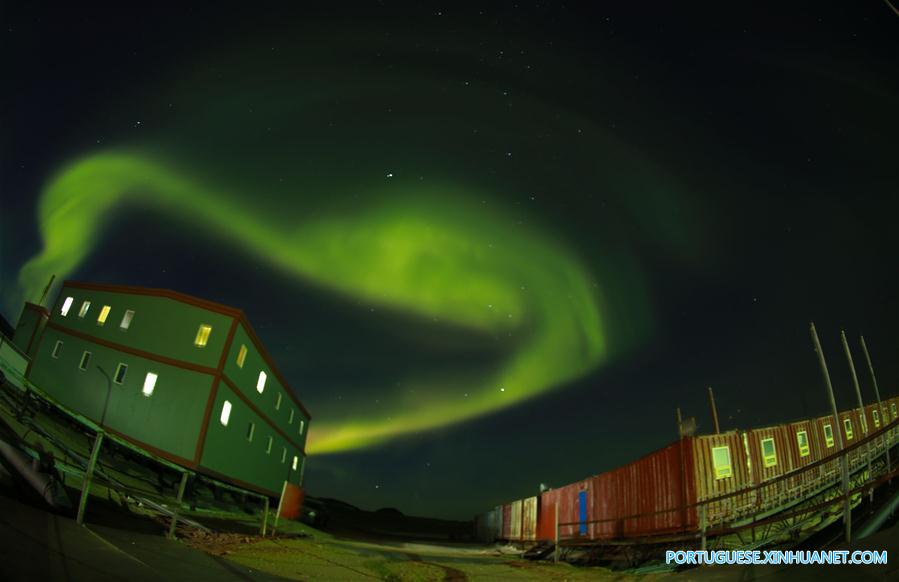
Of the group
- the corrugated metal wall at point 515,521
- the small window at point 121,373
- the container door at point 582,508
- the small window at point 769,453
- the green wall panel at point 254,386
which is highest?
the green wall panel at point 254,386

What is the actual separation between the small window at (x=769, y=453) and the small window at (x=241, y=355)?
29729mm

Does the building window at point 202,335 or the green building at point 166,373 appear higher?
→ the building window at point 202,335

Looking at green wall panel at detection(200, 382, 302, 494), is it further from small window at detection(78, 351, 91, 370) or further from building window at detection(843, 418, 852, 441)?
building window at detection(843, 418, 852, 441)

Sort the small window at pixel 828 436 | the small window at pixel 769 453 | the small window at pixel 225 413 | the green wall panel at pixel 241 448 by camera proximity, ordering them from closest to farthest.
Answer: the small window at pixel 769 453 < the green wall panel at pixel 241 448 < the small window at pixel 828 436 < the small window at pixel 225 413

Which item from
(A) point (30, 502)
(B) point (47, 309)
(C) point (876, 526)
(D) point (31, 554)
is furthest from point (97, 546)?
(C) point (876, 526)

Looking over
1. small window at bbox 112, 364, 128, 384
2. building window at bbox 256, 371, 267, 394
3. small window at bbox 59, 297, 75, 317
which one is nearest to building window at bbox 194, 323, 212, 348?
small window at bbox 112, 364, 128, 384

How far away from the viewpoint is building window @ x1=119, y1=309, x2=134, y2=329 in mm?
17016

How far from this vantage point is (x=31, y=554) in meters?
3.94

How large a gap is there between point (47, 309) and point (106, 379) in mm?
6811

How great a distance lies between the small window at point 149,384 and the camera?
19.8m

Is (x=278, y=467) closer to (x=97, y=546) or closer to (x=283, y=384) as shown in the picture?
(x=283, y=384)

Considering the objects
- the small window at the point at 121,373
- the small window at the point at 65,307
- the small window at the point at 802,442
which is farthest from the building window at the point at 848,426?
the small window at the point at 121,373

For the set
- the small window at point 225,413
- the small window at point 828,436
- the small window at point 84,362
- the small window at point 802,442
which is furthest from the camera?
the small window at point 225,413

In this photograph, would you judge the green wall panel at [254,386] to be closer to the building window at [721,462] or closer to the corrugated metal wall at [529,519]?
the corrugated metal wall at [529,519]
